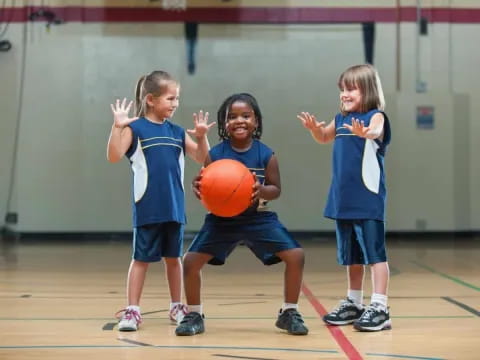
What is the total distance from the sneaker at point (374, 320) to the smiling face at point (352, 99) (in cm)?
101

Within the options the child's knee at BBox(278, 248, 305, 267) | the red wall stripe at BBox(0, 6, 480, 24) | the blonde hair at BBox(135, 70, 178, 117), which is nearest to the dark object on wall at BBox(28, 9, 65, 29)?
the red wall stripe at BBox(0, 6, 480, 24)

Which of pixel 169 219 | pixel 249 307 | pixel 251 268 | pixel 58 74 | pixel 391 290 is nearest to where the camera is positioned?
pixel 169 219

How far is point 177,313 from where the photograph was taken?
476cm

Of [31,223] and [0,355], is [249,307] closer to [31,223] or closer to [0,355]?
[0,355]

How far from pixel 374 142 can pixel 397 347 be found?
1.14 meters

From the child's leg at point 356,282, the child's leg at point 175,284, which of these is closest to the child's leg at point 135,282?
the child's leg at point 175,284

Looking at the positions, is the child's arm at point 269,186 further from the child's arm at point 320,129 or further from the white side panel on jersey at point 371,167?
the white side panel on jersey at point 371,167

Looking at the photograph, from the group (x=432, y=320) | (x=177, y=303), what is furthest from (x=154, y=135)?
(x=432, y=320)

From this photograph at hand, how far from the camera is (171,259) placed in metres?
4.77

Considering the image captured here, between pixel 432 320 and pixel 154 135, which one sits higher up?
pixel 154 135

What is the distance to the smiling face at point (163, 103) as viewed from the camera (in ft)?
15.6

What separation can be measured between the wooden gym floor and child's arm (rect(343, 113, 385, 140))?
3.10 ft

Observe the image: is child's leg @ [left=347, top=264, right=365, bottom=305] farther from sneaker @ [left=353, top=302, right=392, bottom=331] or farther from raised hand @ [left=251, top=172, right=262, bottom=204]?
raised hand @ [left=251, top=172, right=262, bottom=204]

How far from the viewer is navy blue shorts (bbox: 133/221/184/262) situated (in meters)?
4.63
